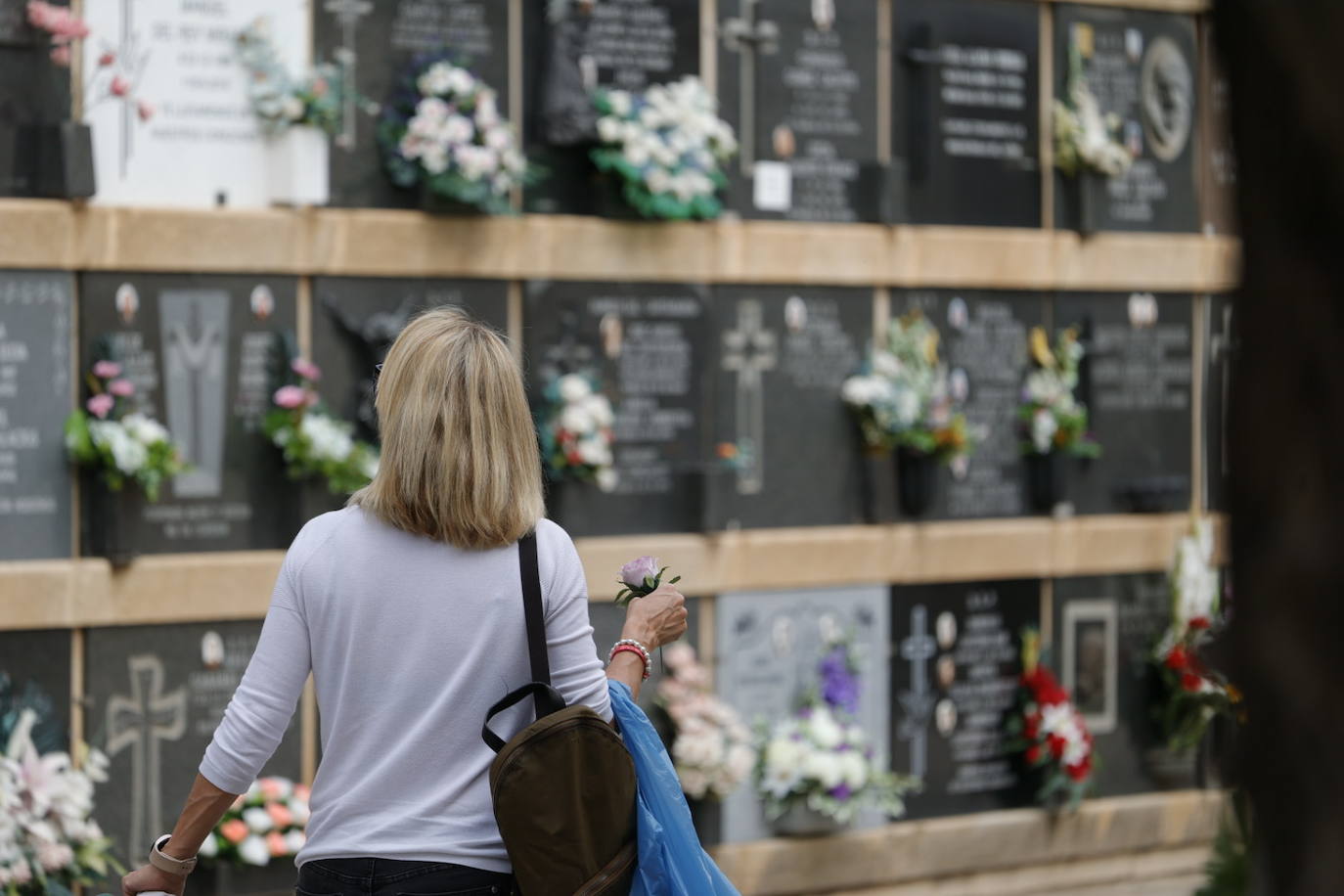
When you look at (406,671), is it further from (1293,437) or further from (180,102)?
(180,102)

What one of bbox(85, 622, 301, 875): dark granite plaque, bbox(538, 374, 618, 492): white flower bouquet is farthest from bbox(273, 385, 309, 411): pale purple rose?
bbox(538, 374, 618, 492): white flower bouquet

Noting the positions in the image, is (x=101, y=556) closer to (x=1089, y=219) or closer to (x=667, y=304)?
(x=667, y=304)

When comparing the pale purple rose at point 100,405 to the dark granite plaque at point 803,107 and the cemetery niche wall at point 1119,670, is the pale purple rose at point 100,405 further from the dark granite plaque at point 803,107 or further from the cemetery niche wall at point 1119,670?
the cemetery niche wall at point 1119,670

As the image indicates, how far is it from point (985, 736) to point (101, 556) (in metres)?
3.79

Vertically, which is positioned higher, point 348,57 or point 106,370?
point 348,57

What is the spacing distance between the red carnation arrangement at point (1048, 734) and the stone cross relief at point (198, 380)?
3.57 metres

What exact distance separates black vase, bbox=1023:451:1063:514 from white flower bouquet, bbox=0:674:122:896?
162 inches

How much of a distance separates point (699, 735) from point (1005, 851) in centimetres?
186

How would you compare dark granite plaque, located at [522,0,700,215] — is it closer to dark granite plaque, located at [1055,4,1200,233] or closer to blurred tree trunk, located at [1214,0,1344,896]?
dark granite plaque, located at [1055,4,1200,233]

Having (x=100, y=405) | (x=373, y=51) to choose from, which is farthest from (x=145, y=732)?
(x=373, y=51)

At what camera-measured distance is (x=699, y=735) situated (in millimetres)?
6719

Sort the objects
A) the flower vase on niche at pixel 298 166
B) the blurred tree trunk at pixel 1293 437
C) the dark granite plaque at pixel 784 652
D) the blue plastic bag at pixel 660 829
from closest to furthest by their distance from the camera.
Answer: the blurred tree trunk at pixel 1293 437 → the blue plastic bag at pixel 660 829 → the flower vase on niche at pixel 298 166 → the dark granite plaque at pixel 784 652

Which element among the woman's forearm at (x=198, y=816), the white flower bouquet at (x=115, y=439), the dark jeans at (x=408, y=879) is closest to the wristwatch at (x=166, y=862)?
the woman's forearm at (x=198, y=816)

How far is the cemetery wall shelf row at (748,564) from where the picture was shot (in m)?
5.94
